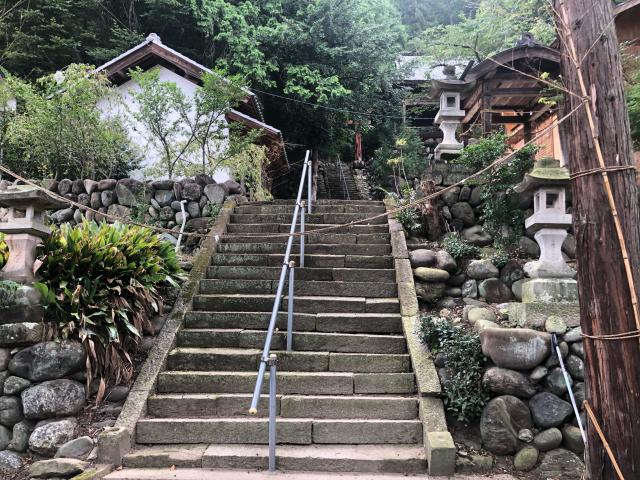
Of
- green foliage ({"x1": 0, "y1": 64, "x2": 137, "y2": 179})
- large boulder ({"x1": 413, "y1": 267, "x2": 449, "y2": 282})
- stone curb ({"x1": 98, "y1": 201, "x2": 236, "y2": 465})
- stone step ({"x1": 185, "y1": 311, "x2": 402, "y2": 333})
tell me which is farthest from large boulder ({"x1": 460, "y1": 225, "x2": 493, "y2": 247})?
green foliage ({"x1": 0, "y1": 64, "x2": 137, "y2": 179})

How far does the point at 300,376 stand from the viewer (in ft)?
15.2

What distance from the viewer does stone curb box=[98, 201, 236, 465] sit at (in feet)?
12.8

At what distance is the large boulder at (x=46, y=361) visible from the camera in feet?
14.3

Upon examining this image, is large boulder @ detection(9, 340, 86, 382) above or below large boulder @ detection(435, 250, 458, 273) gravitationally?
below

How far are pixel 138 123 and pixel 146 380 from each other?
8.24 meters

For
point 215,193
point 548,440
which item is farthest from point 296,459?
point 215,193

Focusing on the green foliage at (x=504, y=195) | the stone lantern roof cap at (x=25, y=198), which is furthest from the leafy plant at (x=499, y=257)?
the stone lantern roof cap at (x=25, y=198)

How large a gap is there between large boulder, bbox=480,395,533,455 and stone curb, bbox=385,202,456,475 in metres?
0.35

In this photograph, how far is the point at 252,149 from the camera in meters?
9.99

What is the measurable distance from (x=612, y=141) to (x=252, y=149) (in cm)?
811

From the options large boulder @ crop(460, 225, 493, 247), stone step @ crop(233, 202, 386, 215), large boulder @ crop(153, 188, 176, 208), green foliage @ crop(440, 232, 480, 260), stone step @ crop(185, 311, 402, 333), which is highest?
large boulder @ crop(153, 188, 176, 208)

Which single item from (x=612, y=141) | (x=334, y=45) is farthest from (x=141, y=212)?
(x=334, y=45)

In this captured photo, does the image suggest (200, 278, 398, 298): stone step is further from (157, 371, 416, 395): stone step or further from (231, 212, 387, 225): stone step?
(231, 212, 387, 225): stone step

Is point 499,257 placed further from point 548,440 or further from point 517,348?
point 548,440
